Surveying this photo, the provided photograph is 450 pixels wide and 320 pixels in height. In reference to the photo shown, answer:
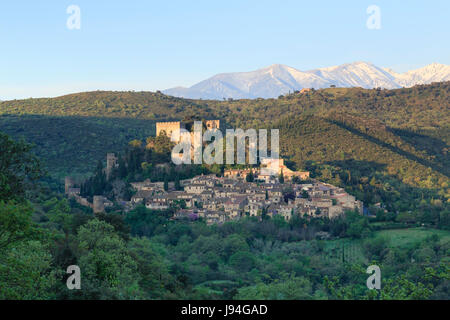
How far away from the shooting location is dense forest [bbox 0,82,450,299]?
14.2 meters

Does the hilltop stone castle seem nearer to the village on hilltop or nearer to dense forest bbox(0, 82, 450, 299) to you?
dense forest bbox(0, 82, 450, 299)

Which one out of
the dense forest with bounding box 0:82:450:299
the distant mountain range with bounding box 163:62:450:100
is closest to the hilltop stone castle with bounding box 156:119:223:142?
the dense forest with bounding box 0:82:450:299

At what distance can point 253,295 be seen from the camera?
15992 millimetres

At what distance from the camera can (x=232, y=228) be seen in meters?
27.1

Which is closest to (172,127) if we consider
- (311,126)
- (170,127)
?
(170,127)

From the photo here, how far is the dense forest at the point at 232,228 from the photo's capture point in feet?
46.5

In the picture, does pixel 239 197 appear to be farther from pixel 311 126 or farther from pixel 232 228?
pixel 311 126

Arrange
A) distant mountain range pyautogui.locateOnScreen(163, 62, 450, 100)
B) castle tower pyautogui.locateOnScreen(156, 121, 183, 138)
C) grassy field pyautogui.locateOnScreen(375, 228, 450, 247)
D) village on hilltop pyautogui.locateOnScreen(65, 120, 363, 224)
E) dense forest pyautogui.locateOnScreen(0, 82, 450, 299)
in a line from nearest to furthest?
dense forest pyautogui.locateOnScreen(0, 82, 450, 299), grassy field pyautogui.locateOnScreen(375, 228, 450, 247), village on hilltop pyautogui.locateOnScreen(65, 120, 363, 224), castle tower pyautogui.locateOnScreen(156, 121, 183, 138), distant mountain range pyautogui.locateOnScreen(163, 62, 450, 100)

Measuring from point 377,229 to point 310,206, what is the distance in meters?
3.57

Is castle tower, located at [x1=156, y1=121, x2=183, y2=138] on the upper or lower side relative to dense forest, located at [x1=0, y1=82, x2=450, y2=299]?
upper

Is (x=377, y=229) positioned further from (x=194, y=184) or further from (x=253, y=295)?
(x=253, y=295)

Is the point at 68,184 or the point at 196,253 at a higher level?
the point at 68,184

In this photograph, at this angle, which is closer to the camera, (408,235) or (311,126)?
(408,235)
